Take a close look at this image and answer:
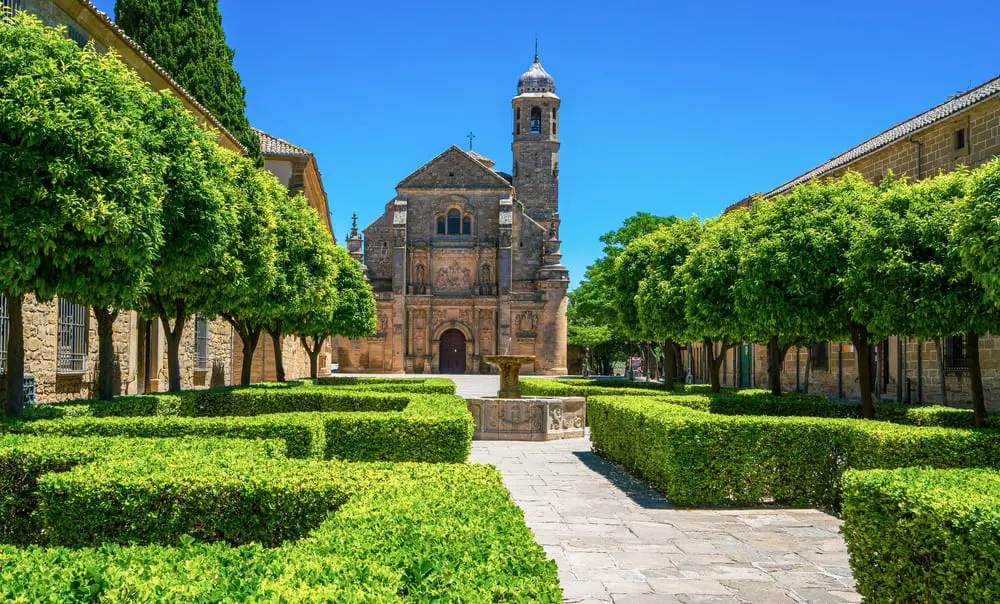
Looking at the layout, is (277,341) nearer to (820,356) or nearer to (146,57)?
(146,57)

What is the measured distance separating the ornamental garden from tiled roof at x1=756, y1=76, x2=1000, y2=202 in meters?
8.32

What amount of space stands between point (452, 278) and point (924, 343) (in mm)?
37129

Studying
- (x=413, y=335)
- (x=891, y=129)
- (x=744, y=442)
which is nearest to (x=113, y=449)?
(x=744, y=442)

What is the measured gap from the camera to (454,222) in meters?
58.2

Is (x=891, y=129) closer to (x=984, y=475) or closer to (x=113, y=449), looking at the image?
(x=984, y=475)

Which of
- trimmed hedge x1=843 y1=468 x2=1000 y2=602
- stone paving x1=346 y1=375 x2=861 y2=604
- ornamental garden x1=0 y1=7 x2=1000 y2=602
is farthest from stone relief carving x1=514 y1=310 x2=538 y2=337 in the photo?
trimmed hedge x1=843 y1=468 x2=1000 y2=602

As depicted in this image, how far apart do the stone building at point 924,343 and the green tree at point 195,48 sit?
843 inches

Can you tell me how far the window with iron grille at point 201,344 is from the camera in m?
24.7

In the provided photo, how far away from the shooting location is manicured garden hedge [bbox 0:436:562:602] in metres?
3.28

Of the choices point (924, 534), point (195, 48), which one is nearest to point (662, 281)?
point (195, 48)

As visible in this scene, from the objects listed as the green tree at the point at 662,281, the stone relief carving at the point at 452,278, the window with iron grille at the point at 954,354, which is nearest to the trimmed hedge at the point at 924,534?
the green tree at the point at 662,281

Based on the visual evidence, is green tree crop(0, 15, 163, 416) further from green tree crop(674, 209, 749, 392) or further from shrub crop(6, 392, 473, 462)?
green tree crop(674, 209, 749, 392)

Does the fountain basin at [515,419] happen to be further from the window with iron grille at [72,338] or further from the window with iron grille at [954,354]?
the window with iron grille at [954,354]

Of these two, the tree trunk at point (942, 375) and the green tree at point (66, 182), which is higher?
the green tree at point (66, 182)
